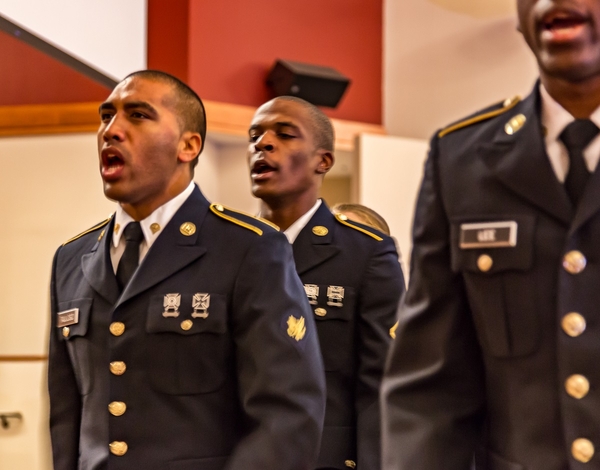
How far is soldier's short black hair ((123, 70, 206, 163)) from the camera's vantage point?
1.91 m

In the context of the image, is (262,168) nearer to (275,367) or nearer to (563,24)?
(275,367)

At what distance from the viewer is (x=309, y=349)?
1680mm

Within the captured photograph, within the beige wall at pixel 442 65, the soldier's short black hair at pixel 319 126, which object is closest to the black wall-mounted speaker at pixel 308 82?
the beige wall at pixel 442 65

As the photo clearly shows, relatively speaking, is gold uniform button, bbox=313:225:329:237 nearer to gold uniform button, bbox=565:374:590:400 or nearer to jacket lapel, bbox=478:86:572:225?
jacket lapel, bbox=478:86:572:225

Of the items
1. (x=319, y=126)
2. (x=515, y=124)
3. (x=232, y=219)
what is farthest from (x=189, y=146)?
(x=515, y=124)

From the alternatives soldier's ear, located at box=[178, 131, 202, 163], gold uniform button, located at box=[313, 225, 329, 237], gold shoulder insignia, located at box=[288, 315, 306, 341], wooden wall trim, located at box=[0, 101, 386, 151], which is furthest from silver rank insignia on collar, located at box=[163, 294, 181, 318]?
wooden wall trim, located at box=[0, 101, 386, 151]

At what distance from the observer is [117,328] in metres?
1.67

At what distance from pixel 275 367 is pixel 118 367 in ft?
0.97

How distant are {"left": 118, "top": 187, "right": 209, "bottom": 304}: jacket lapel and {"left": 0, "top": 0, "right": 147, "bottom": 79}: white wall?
1.95m

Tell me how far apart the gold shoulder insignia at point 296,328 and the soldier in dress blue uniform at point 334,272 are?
1.85 feet

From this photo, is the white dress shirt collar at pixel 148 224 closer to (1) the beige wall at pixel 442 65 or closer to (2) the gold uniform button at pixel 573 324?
(2) the gold uniform button at pixel 573 324

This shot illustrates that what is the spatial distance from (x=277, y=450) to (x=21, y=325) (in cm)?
306

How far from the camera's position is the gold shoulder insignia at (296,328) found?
165cm

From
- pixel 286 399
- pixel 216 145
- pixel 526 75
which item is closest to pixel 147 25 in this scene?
pixel 216 145
